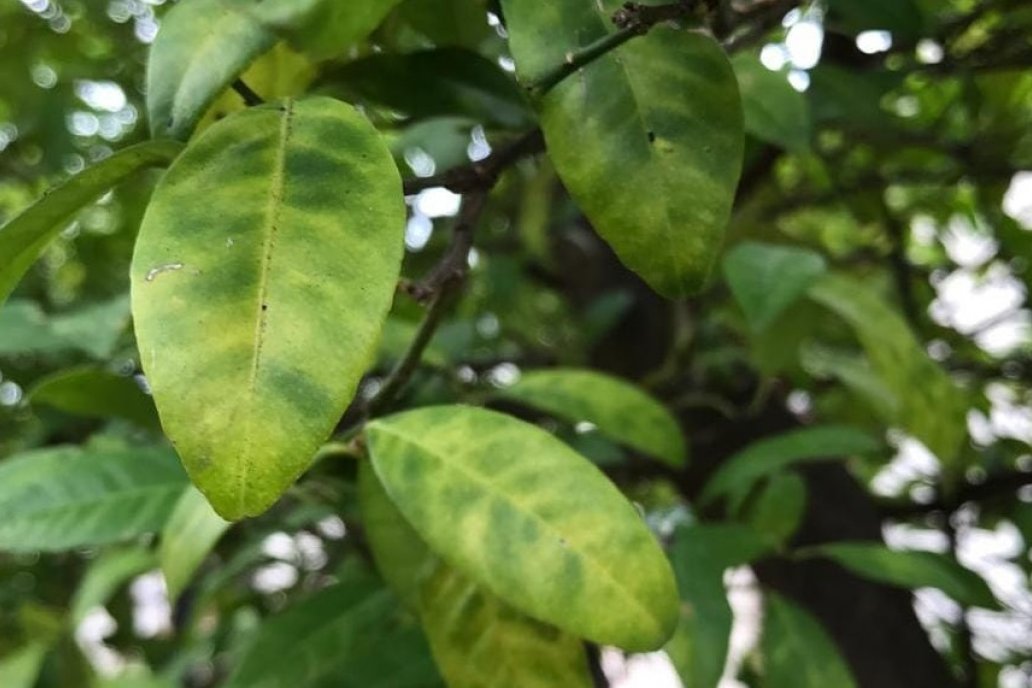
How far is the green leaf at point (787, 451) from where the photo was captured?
2.16 feet

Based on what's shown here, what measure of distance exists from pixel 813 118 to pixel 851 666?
1.29 feet

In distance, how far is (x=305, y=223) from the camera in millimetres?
282

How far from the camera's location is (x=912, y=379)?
0.64 m

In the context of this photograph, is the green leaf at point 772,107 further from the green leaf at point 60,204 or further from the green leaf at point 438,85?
the green leaf at point 60,204

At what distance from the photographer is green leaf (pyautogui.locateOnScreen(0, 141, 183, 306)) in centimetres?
31

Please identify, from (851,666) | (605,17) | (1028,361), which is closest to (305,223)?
(605,17)

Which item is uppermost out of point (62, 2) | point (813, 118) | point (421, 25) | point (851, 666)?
point (421, 25)

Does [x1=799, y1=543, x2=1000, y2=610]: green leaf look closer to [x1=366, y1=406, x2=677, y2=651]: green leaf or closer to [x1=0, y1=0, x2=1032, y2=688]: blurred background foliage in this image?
[x1=0, y1=0, x2=1032, y2=688]: blurred background foliage

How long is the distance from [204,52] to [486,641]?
0.23 meters

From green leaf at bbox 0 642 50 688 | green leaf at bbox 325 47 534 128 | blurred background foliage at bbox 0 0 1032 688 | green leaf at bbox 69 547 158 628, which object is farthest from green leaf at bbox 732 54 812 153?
green leaf at bbox 0 642 50 688

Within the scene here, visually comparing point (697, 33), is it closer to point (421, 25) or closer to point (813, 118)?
point (421, 25)

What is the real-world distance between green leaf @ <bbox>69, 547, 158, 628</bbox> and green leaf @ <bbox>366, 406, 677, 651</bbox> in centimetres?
41

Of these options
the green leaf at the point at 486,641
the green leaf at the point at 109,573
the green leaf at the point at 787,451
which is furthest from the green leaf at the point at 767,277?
the green leaf at the point at 109,573

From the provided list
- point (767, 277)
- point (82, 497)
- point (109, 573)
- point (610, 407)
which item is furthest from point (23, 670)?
point (767, 277)
